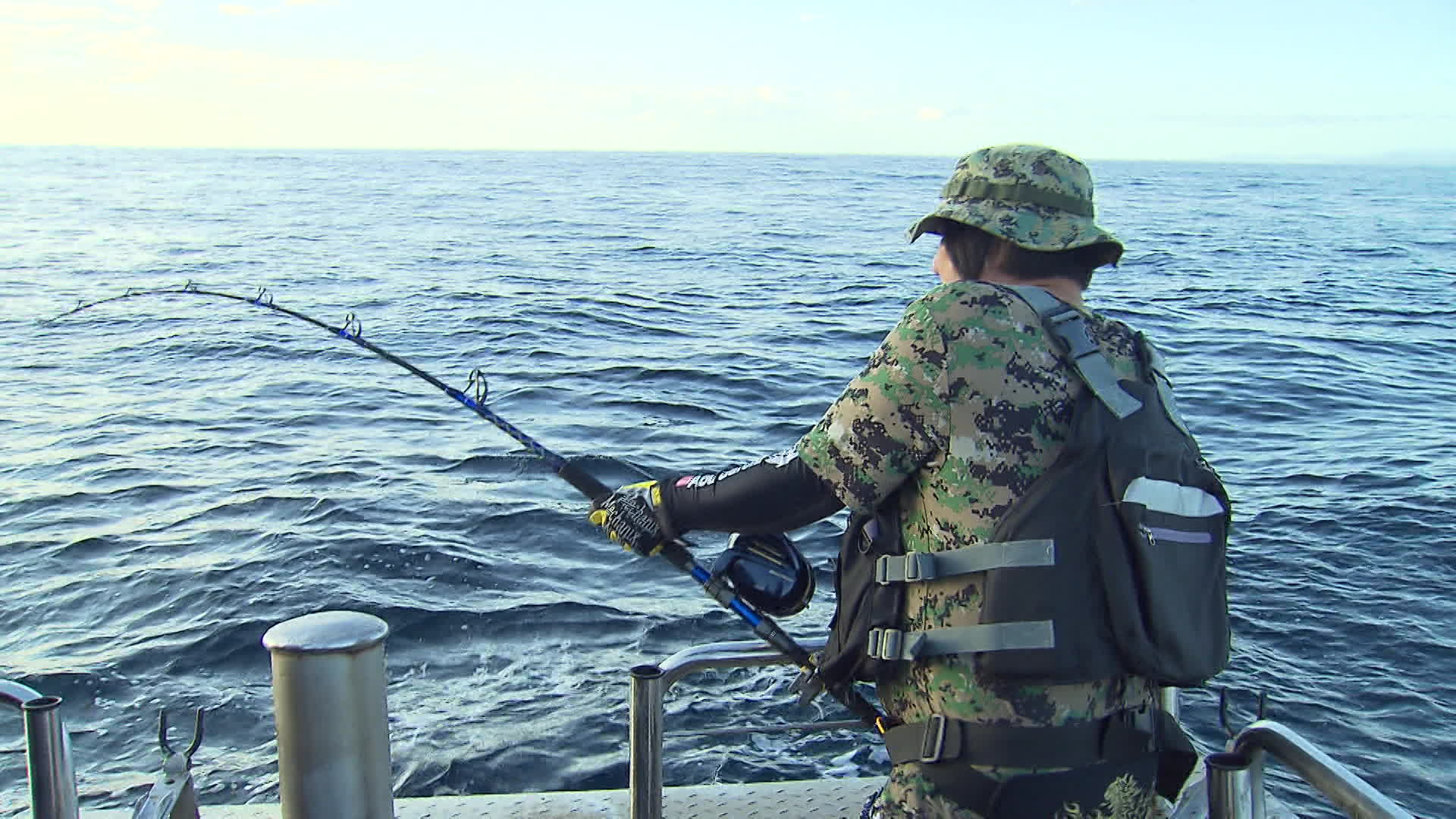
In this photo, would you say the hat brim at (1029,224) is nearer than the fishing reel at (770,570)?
Yes

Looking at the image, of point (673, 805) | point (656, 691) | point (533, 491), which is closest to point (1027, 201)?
point (656, 691)

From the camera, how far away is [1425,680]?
6879 mm

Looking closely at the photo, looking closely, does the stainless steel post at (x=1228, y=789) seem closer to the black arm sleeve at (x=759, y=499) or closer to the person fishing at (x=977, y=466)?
the person fishing at (x=977, y=466)

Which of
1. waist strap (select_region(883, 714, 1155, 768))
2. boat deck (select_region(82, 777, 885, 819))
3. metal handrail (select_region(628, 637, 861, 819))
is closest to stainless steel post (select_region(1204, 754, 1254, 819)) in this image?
waist strap (select_region(883, 714, 1155, 768))

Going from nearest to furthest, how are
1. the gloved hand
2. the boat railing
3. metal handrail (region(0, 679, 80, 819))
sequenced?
the boat railing
the gloved hand
metal handrail (region(0, 679, 80, 819))

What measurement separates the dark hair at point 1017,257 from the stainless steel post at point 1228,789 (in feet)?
3.25

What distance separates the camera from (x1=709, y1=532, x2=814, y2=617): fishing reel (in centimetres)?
246

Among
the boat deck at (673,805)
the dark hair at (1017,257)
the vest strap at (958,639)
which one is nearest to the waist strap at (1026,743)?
the vest strap at (958,639)

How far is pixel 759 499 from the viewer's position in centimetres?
223

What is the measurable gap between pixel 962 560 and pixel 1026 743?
312 mm

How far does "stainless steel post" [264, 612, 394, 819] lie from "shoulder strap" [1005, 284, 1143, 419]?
1.86 m

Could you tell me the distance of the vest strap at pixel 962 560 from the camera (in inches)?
79.5

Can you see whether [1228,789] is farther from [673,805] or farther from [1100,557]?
[673,805]

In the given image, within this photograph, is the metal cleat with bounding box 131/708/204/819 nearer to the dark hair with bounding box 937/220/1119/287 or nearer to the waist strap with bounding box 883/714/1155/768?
the waist strap with bounding box 883/714/1155/768
